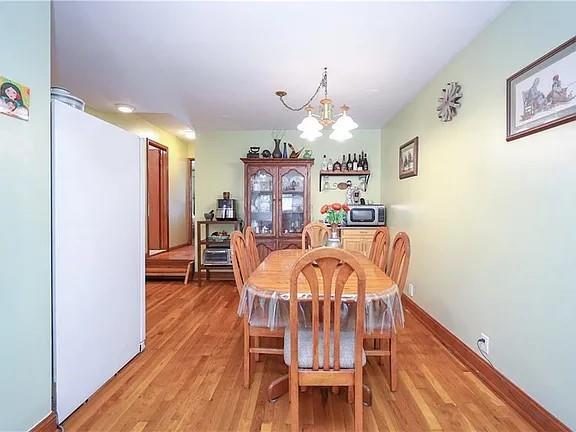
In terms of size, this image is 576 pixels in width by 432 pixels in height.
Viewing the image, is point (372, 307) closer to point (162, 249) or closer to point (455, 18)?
point (455, 18)

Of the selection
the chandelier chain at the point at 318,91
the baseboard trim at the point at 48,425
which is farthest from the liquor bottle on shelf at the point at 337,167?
the baseboard trim at the point at 48,425

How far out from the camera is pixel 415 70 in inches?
113

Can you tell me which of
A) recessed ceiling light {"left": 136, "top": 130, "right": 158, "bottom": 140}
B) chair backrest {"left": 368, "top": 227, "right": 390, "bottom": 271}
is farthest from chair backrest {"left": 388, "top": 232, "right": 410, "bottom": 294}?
recessed ceiling light {"left": 136, "top": 130, "right": 158, "bottom": 140}

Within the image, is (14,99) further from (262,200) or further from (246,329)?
(262,200)

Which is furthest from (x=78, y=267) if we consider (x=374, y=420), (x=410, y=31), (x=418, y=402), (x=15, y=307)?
(x=410, y=31)

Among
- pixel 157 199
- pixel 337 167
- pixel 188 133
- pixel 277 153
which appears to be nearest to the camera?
pixel 277 153

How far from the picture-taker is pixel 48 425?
1.63 metres

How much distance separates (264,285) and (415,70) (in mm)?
2320

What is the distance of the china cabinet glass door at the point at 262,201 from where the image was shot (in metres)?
4.85

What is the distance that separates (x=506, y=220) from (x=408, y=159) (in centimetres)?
195

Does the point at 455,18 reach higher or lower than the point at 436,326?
higher

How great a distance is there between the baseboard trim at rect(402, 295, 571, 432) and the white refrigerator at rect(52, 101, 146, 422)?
249 centimetres

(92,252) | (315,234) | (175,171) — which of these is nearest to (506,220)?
(315,234)

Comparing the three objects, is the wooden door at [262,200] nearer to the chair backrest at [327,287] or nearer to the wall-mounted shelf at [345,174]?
the wall-mounted shelf at [345,174]
